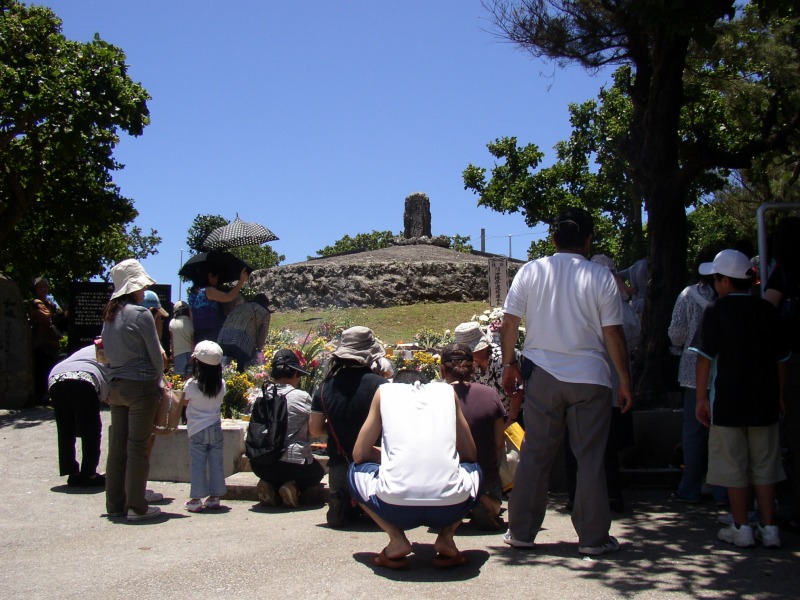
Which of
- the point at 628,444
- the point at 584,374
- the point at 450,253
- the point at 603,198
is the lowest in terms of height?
the point at 628,444

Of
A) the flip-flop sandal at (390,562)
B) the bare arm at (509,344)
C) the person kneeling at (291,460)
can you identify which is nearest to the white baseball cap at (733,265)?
the bare arm at (509,344)

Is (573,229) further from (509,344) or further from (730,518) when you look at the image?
(730,518)

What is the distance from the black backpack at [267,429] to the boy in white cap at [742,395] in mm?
3006

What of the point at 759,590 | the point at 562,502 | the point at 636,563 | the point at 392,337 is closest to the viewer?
the point at 759,590

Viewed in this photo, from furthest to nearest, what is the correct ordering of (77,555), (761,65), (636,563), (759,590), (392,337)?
(392,337) → (761,65) → (77,555) → (636,563) → (759,590)

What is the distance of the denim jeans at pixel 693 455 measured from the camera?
6211mm

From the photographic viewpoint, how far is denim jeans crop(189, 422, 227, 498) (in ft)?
21.5

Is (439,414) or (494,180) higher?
(494,180)

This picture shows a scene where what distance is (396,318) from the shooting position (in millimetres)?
19688

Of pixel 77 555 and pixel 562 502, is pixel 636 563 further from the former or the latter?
pixel 77 555

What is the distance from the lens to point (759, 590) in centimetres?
421

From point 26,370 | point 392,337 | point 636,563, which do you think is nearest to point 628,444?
point 636,563

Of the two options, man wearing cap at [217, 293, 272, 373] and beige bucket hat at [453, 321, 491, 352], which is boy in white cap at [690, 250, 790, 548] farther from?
man wearing cap at [217, 293, 272, 373]

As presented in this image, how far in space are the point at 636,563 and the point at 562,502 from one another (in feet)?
6.18
